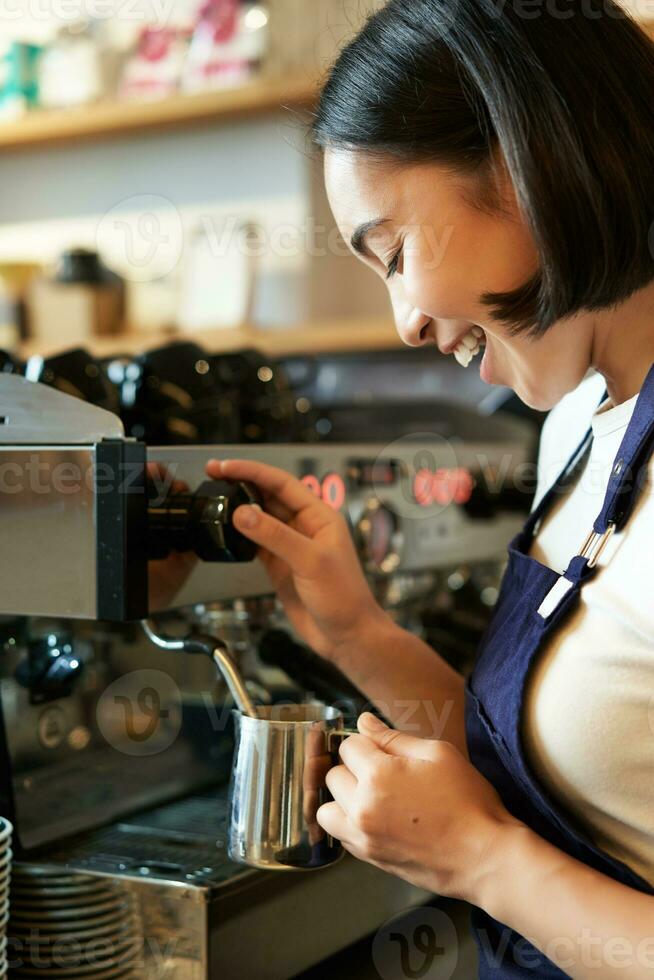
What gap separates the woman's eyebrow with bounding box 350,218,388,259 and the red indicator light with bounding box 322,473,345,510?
0.36 meters

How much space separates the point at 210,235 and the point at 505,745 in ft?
5.91

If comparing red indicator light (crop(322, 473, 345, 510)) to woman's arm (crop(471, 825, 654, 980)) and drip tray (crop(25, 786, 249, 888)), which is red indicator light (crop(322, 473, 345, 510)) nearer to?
drip tray (crop(25, 786, 249, 888))

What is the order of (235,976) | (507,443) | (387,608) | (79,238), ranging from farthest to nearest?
(79,238) < (507,443) < (387,608) < (235,976)

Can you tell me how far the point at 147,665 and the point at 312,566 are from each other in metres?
0.19

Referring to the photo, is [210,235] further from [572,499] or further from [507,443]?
[572,499]

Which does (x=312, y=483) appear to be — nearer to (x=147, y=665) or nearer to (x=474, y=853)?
(x=147, y=665)

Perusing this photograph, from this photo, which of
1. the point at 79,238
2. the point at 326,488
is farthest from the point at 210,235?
the point at 326,488

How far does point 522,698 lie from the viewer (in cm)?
80

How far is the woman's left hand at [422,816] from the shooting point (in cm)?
74

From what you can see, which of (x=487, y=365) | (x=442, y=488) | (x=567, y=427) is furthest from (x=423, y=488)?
(x=487, y=365)

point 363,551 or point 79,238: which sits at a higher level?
point 79,238

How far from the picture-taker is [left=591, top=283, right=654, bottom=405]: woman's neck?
2.77ft

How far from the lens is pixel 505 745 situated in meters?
0.81

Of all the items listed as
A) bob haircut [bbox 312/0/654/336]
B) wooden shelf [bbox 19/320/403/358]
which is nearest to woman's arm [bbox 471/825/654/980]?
bob haircut [bbox 312/0/654/336]
